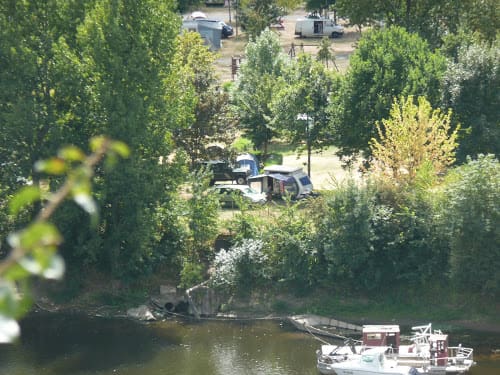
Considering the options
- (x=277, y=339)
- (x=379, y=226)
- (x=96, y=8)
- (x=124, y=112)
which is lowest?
(x=277, y=339)

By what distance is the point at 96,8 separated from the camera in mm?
30234

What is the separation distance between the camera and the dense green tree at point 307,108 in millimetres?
39250

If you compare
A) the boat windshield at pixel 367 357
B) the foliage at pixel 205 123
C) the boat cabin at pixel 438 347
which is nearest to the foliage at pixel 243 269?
the boat windshield at pixel 367 357

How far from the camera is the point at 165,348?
27.5 m

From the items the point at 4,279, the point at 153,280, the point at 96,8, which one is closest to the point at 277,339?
the point at 153,280

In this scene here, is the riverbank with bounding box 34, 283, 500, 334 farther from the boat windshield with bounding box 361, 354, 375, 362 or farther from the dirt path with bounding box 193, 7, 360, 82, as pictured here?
the dirt path with bounding box 193, 7, 360, 82

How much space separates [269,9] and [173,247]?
40.3 meters

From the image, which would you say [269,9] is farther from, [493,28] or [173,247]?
[173,247]

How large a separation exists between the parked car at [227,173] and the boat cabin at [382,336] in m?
13.8

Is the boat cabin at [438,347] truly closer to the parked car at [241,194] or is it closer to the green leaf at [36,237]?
the parked car at [241,194]

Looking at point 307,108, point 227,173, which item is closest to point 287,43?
point 307,108

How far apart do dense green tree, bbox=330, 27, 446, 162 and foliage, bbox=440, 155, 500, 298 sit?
26.4ft

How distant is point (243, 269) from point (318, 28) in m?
43.0

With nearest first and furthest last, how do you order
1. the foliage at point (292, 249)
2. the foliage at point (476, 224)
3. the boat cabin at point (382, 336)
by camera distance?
the boat cabin at point (382, 336) < the foliage at point (476, 224) < the foliage at point (292, 249)
